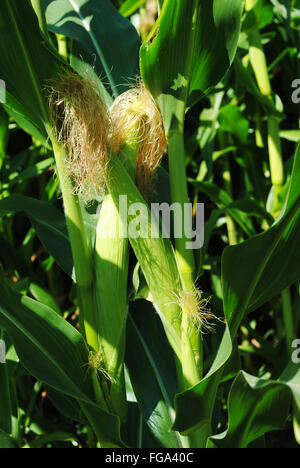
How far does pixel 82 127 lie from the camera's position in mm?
807

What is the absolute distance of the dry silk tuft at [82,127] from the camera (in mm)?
805

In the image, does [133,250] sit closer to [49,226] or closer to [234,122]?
[49,226]

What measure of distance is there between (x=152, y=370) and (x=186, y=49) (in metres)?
0.58

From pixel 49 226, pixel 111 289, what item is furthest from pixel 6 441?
pixel 49 226

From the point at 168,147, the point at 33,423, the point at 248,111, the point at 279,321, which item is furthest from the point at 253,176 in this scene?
the point at 33,423

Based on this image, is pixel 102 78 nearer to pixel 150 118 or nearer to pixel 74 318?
pixel 150 118

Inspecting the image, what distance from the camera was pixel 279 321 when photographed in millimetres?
1414

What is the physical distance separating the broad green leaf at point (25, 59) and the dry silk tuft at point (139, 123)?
0.39 feet

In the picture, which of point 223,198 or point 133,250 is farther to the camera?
point 223,198

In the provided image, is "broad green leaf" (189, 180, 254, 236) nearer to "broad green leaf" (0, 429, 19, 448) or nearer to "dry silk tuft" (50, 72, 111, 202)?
"dry silk tuft" (50, 72, 111, 202)

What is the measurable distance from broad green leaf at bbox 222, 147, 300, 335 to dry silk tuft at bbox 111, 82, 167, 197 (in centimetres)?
26

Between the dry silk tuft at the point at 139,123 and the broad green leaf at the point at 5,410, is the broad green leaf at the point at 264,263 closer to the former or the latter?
the dry silk tuft at the point at 139,123

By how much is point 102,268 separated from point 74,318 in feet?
1.85

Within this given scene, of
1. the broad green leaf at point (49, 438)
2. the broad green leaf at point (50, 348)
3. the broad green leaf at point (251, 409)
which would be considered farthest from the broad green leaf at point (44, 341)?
the broad green leaf at point (49, 438)
